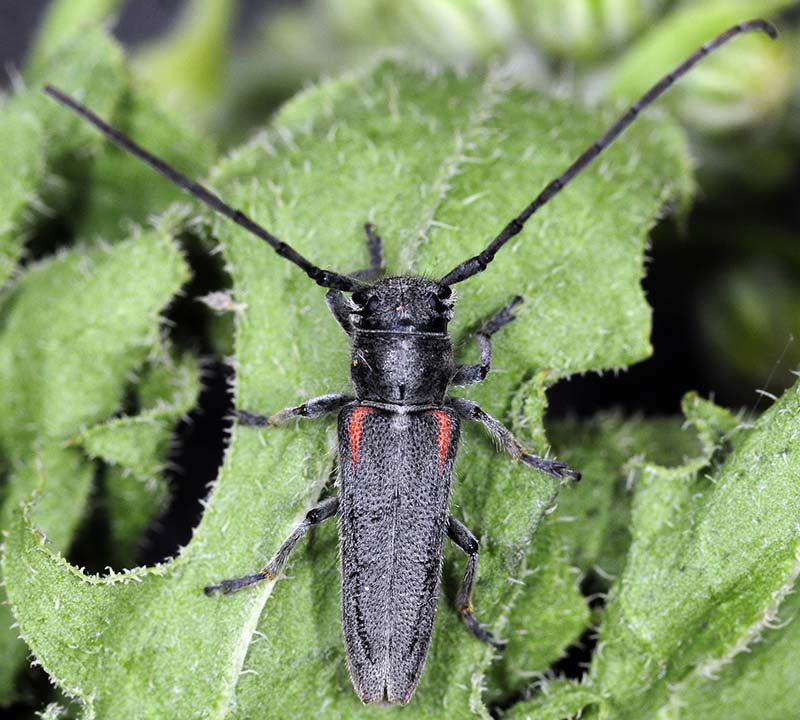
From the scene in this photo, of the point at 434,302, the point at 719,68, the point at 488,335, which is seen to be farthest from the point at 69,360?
the point at 719,68

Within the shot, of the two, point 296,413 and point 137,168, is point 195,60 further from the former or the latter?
point 296,413

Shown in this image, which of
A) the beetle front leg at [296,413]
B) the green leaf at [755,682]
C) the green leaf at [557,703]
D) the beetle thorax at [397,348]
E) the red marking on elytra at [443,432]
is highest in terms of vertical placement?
the beetle thorax at [397,348]

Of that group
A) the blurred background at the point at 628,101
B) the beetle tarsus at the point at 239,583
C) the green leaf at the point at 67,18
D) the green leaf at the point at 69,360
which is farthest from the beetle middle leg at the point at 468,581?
the green leaf at the point at 67,18

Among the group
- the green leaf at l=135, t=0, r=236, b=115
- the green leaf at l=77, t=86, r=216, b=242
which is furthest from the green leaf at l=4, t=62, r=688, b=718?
the green leaf at l=135, t=0, r=236, b=115

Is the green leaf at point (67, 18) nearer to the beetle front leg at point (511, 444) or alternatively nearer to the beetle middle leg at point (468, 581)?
the beetle front leg at point (511, 444)

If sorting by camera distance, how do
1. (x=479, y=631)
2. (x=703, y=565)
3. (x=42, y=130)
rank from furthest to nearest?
(x=42, y=130) → (x=479, y=631) → (x=703, y=565)

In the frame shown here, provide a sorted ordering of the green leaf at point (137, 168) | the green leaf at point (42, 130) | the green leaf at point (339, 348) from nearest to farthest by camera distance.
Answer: the green leaf at point (339, 348) → the green leaf at point (42, 130) → the green leaf at point (137, 168)

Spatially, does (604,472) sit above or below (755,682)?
above
